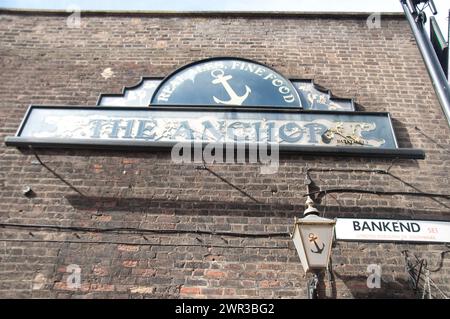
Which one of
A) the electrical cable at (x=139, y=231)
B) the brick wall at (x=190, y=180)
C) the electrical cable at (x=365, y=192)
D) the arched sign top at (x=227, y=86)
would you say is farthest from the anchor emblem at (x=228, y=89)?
the electrical cable at (x=139, y=231)

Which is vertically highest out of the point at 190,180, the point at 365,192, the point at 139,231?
the point at 190,180

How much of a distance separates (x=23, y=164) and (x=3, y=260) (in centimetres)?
132

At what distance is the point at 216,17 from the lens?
7352 mm

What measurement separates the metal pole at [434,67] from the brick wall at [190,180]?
70.3 inches

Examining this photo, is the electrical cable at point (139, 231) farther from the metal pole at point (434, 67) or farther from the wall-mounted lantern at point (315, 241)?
the metal pole at point (434, 67)

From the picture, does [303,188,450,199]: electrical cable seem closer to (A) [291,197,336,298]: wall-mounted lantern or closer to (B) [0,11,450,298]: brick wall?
(B) [0,11,450,298]: brick wall

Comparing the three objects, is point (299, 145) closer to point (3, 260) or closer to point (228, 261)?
point (228, 261)

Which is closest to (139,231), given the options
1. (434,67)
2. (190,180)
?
(190,180)

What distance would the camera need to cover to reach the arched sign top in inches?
239

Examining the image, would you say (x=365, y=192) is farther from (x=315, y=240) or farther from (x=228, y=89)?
(x=228, y=89)

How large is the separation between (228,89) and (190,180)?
1.66 m

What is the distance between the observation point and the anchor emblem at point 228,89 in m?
6.08

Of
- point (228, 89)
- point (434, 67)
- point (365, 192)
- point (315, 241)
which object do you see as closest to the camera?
point (434, 67)

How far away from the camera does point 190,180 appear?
17.3ft
